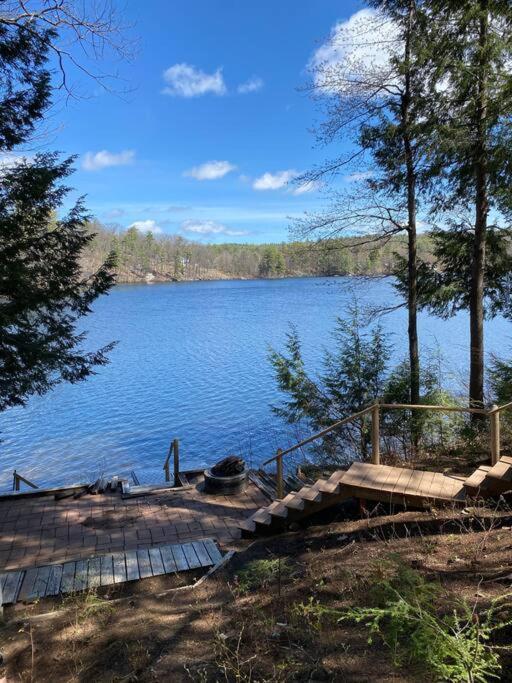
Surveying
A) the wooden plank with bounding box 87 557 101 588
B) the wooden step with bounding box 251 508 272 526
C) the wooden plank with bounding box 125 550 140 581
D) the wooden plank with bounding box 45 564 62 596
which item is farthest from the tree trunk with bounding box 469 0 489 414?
the wooden plank with bounding box 45 564 62 596

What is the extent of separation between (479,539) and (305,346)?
22.8 m

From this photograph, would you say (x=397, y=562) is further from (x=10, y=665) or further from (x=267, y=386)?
(x=267, y=386)

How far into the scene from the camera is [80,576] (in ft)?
17.3

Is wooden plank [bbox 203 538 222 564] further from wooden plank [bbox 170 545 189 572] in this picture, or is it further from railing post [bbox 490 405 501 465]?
railing post [bbox 490 405 501 465]

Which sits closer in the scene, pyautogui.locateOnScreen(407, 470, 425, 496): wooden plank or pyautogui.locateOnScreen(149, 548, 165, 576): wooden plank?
pyautogui.locateOnScreen(407, 470, 425, 496): wooden plank

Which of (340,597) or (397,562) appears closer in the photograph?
(340,597)

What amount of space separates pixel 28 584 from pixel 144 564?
1.24 metres

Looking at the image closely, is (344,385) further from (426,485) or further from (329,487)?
(426,485)

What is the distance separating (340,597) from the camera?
11.6 ft

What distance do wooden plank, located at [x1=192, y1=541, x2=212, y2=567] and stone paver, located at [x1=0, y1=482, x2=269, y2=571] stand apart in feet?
2.33

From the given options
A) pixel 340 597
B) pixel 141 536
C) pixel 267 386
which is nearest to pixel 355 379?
pixel 141 536

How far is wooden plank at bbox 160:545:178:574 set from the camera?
5.45 meters

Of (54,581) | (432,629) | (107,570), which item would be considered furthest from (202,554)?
(432,629)

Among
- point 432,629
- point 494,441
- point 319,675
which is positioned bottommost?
point 319,675
